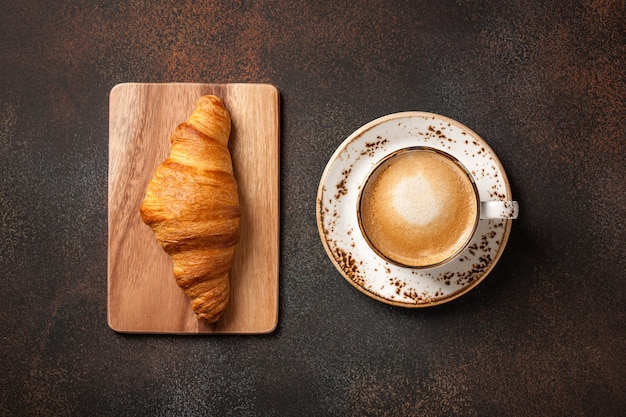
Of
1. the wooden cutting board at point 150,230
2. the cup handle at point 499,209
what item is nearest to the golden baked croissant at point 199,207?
the wooden cutting board at point 150,230

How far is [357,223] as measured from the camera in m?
1.06

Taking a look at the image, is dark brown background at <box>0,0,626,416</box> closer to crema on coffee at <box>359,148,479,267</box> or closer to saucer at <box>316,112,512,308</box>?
saucer at <box>316,112,512,308</box>

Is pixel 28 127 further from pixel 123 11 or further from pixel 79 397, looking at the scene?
pixel 79 397

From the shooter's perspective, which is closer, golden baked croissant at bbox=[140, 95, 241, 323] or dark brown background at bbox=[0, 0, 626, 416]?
golden baked croissant at bbox=[140, 95, 241, 323]

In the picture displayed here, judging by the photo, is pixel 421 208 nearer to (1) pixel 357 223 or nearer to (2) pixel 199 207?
(1) pixel 357 223

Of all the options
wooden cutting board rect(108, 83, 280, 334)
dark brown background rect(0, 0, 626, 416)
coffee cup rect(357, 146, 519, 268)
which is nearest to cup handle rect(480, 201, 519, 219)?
coffee cup rect(357, 146, 519, 268)

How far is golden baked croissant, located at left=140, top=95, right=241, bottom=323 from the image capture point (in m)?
1.05

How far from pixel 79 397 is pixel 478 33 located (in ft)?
4.13

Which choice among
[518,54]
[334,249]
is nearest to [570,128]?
[518,54]

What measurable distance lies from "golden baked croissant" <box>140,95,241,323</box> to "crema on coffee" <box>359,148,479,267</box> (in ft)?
0.98

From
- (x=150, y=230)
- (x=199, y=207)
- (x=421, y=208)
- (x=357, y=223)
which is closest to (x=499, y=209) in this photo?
(x=421, y=208)

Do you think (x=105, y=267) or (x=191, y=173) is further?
(x=105, y=267)

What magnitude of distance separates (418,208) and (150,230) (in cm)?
60

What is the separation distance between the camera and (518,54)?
46.9 inches
